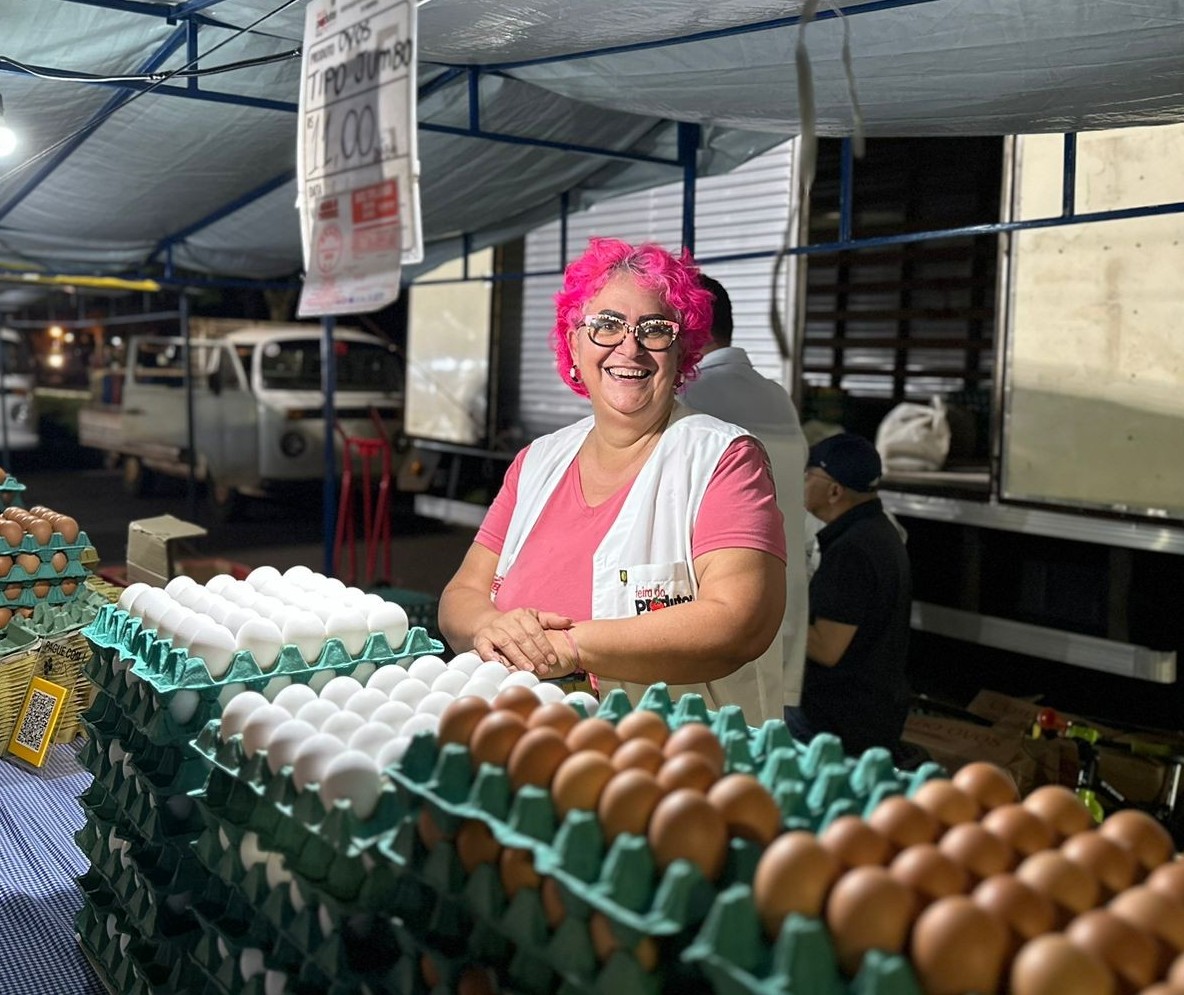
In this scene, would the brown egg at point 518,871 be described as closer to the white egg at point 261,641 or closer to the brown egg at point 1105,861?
the brown egg at point 1105,861

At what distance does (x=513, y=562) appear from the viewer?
9.29 feet

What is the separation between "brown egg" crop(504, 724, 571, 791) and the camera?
1.47 m

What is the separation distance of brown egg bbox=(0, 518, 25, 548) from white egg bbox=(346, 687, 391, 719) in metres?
2.89

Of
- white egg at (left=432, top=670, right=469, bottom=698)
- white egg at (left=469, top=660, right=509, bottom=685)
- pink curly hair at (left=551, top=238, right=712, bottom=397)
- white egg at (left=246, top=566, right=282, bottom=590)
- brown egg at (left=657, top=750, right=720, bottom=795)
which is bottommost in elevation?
white egg at (left=432, top=670, right=469, bottom=698)

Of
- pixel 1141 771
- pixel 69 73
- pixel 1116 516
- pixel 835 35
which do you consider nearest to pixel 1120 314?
pixel 1116 516

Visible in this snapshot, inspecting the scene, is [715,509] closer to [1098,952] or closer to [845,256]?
[1098,952]

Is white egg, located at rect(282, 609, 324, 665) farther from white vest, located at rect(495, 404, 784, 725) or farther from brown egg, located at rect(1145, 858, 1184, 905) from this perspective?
brown egg, located at rect(1145, 858, 1184, 905)

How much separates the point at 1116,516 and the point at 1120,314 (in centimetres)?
100

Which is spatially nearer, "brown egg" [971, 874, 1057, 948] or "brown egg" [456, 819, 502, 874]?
"brown egg" [971, 874, 1057, 948]

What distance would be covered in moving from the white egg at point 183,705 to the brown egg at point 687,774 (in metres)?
1.04

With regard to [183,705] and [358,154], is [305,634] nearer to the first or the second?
[183,705]

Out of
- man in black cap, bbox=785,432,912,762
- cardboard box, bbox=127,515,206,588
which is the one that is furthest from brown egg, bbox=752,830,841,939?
cardboard box, bbox=127,515,206,588

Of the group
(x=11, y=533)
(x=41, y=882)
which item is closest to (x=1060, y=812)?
(x=41, y=882)

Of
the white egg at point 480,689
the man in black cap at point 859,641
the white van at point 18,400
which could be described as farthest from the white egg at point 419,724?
the white van at point 18,400
